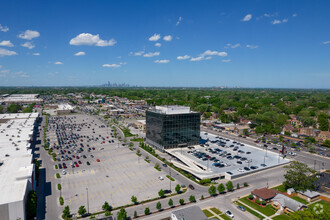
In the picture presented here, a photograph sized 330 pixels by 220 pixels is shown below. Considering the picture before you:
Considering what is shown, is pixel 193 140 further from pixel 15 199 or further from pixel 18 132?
pixel 18 132

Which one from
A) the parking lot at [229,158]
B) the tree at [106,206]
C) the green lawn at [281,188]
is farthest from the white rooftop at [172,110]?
the tree at [106,206]

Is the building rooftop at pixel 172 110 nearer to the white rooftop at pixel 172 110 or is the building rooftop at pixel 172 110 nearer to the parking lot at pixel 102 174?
the white rooftop at pixel 172 110

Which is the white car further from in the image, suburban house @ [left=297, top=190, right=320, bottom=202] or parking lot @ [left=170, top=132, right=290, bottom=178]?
suburban house @ [left=297, top=190, right=320, bottom=202]

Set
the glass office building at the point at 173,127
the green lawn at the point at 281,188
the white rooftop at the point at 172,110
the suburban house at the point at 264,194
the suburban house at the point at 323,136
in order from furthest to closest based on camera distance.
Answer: the suburban house at the point at 323,136
the white rooftop at the point at 172,110
the glass office building at the point at 173,127
the green lawn at the point at 281,188
the suburban house at the point at 264,194

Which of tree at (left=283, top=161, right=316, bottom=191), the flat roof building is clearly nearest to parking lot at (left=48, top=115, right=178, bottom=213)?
the flat roof building

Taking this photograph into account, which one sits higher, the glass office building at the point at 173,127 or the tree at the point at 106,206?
the glass office building at the point at 173,127

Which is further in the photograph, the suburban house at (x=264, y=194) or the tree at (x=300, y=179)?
the tree at (x=300, y=179)
